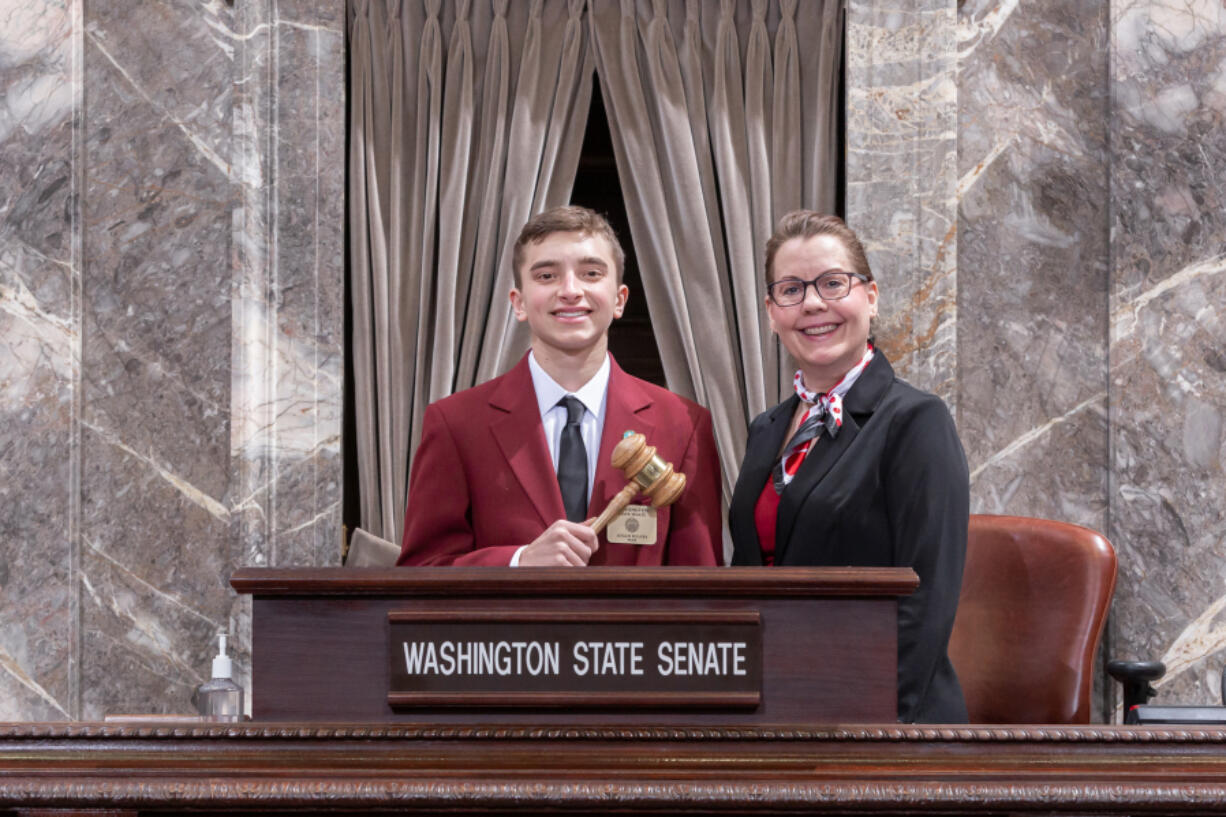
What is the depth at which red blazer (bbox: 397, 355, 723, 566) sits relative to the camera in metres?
2.12

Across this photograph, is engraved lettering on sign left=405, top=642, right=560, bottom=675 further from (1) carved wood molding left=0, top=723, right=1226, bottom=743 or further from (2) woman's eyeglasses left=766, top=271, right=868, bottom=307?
(2) woman's eyeglasses left=766, top=271, right=868, bottom=307

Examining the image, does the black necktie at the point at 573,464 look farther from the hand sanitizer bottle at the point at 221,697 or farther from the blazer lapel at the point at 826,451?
the hand sanitizer bottle at the point at 221,697

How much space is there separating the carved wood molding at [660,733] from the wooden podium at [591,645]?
3cm

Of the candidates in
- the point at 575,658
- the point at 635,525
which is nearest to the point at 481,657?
the point at 575,658

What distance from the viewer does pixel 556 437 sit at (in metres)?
2.27

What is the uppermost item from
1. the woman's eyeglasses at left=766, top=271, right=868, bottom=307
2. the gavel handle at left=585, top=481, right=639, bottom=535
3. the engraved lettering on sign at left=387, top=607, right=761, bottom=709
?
the woman's eyeglasses at left=766, top=271, right=868, bottom=307

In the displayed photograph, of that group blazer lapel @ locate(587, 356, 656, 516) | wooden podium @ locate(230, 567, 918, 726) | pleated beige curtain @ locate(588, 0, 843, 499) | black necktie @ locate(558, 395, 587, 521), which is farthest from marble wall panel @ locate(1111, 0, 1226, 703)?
wooden podium @ locate(230, 567, 918, 726)

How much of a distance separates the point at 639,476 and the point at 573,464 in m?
0.46

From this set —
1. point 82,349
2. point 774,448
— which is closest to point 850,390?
point 774,448

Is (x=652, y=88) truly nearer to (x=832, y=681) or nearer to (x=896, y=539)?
(x=896, y=539)

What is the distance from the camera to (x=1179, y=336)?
3.60 metres

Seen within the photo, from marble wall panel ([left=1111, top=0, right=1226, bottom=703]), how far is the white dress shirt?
209cm

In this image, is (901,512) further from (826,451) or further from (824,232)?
(824,232)

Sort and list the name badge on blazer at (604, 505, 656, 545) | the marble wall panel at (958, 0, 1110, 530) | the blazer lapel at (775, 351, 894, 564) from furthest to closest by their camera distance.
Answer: the marble wall panel at (958, 0, 1110, 530), the blazer lapel at (775, 351, 894, 564), the name badge on blazer at (604, 505, 656, 545)
